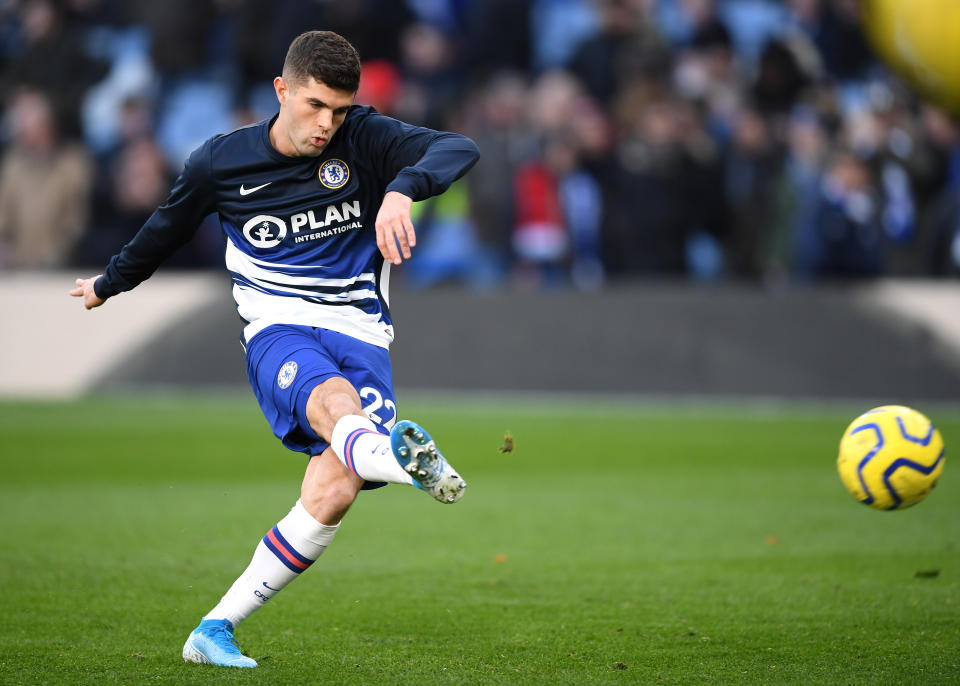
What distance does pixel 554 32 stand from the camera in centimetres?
1895

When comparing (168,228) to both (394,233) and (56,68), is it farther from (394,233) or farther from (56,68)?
(56,68)

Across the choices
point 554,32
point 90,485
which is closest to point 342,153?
point 90,485

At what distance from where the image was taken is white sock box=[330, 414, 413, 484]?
450cm

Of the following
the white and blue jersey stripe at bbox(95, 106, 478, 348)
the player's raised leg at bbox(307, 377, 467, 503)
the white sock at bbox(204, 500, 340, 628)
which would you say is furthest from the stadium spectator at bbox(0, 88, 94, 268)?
the player's raised leg at bbox(307, 377, 467, 503)

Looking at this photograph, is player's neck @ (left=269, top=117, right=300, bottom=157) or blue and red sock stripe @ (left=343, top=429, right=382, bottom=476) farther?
player's neck @ (left=269, top=117, right=300, bottom=157)

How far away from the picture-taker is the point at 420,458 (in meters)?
4.32

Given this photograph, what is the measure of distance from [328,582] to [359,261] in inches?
81.1

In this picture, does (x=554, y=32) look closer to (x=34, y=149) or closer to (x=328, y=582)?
(x=34, y=149)

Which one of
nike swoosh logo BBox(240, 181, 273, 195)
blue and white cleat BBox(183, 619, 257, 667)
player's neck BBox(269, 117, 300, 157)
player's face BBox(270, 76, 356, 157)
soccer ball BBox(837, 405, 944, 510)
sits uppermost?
player's face BBox(270, 76, 356, 157)

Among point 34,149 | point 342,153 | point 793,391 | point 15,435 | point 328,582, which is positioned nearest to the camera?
point 342,153

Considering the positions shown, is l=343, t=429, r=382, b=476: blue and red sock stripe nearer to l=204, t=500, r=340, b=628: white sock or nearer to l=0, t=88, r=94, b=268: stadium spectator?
l=204, t=500, r=340, b=628: white sock

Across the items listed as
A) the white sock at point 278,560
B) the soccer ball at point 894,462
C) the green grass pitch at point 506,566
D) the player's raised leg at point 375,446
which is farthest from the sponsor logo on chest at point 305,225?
the soccer ball at point 894,462

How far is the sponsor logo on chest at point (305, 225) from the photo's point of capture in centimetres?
528

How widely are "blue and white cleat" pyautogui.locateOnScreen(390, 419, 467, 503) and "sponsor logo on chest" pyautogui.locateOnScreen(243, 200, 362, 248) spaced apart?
4.09 feet
